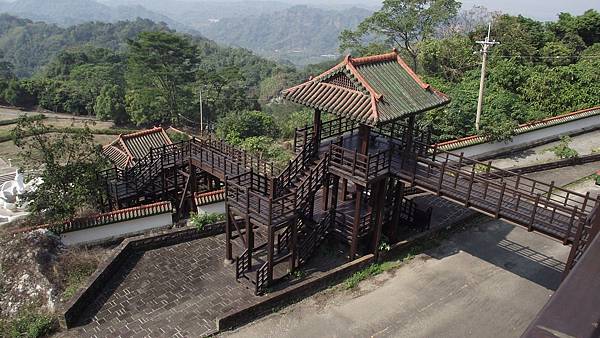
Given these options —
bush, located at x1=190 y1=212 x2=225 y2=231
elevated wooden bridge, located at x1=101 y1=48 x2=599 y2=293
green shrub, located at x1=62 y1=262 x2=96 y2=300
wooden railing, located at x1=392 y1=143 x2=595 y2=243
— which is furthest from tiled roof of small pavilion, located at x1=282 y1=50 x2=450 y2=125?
green shrub, located at x1=62 y1=262 x2=96 y2=300

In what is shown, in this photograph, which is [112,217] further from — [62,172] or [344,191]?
[344,191]

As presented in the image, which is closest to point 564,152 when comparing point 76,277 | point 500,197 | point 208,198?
point 500,197

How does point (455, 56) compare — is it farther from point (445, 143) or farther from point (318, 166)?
point (318, 166)

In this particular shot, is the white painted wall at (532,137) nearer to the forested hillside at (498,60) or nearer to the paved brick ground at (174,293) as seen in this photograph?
the forested hillside at (498,60)

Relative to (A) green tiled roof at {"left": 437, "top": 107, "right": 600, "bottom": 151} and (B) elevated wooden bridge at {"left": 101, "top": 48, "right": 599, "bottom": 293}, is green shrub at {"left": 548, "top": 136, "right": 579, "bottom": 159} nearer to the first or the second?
(A) green tiled roof at {"left": 437, "top": 107, "right": 600, "bottom": 151}

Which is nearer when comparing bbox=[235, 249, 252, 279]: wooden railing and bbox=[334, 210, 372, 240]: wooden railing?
bbox=[235, 249, 252, 279]: wooden railing

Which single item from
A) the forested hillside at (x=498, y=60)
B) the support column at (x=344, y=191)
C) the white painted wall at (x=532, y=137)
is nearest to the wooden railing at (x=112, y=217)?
the support column at (x=344, y=191)
